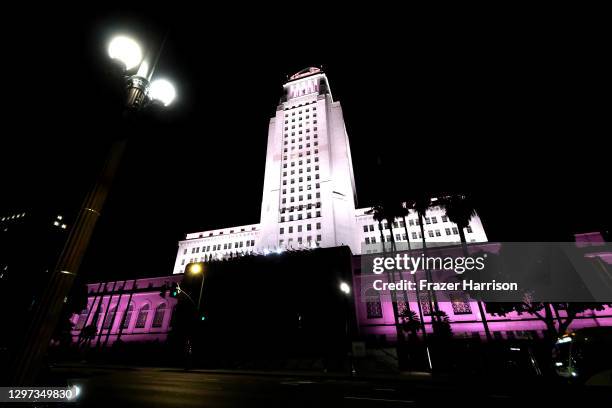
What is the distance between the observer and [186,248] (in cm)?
6825

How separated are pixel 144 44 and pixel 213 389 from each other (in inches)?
584

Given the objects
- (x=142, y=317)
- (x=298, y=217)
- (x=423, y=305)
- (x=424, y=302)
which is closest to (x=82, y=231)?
(x=423, y=305)

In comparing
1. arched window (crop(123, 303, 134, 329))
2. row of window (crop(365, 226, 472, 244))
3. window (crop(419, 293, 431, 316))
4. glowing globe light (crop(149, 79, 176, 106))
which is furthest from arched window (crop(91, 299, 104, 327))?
glowing globe light (crop(149, 79, 176, 106))

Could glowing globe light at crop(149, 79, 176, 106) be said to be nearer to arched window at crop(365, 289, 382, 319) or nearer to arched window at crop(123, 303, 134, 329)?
arched window at crop(365, 289, 382, 319)

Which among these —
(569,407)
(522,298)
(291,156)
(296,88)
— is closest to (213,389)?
(569,407)

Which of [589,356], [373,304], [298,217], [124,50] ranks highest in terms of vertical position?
[298,217]

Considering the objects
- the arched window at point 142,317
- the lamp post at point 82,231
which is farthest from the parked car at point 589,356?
the arched window at point 142,317

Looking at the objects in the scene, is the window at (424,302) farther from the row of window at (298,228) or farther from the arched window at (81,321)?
the arched window at (81,321)

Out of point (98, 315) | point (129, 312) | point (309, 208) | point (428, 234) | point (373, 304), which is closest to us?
point (373, 304)

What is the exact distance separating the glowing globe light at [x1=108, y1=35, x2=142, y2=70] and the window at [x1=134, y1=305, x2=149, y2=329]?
51.1m

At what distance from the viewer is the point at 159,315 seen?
1743 inches

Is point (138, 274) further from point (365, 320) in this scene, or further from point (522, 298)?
point (522, 298)

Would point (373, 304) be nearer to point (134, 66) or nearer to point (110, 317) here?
point (134, 66)

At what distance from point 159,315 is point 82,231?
48801mm
